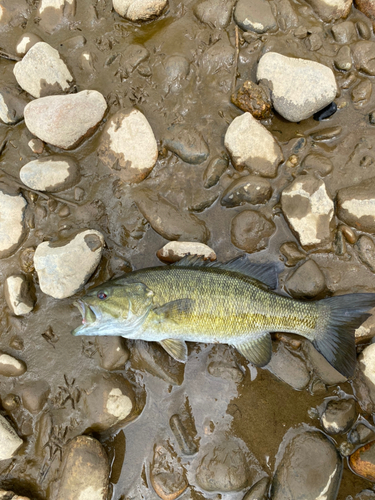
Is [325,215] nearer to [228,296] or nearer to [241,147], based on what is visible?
[241,147]

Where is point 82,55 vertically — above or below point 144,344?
above

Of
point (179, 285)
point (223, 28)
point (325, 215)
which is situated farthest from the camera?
point (223, 28)

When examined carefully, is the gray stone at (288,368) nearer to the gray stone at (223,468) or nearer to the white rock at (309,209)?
the gray stone at (223,468)

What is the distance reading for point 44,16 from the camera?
455 cm

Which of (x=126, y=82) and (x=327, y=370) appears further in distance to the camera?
(x=126, y=82)

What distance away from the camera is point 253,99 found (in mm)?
4305

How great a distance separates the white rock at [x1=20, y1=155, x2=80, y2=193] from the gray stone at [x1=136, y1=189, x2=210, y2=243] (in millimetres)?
1015

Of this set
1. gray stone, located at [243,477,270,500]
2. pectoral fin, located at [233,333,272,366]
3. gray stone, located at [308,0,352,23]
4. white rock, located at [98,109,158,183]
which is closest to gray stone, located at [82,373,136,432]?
pectoral fin, located at [233,333,272,366]

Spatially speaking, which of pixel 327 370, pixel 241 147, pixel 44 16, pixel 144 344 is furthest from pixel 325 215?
pixel 44 16

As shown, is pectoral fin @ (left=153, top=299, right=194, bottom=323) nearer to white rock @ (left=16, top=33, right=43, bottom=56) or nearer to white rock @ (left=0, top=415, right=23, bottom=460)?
white rock @ (left=0, top=415, right=23, bottom=460)

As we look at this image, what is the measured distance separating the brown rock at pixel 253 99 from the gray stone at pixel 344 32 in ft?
4.49

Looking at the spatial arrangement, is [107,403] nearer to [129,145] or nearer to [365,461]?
[365,461]

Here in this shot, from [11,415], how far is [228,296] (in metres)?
3.43

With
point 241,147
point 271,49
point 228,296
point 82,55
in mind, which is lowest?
point 228,296
